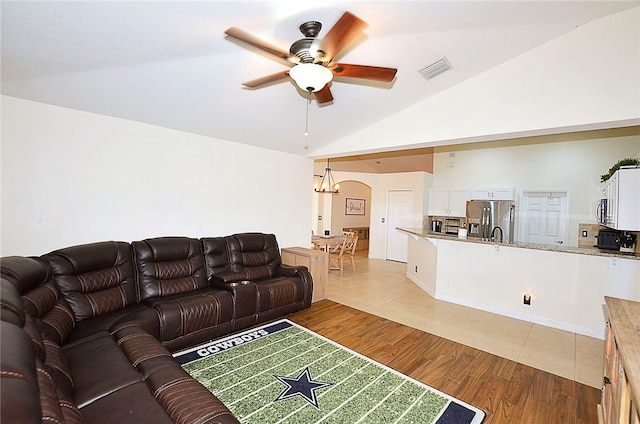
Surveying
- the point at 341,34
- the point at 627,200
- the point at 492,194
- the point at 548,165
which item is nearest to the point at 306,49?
the point at 341,34

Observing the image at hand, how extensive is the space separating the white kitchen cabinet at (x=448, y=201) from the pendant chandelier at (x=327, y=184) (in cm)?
255

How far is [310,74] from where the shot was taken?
1.94 metres

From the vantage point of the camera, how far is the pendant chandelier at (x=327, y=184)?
7.88 metres

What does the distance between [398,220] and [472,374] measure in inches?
221

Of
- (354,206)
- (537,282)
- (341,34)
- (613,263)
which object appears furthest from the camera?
(354,206)

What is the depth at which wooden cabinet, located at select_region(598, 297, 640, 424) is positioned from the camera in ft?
3.84

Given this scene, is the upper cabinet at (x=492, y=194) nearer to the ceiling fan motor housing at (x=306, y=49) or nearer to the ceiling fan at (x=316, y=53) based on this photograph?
the ceiling fan at (x=316, y=53)

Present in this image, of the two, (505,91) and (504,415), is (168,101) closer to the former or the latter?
(505,91)

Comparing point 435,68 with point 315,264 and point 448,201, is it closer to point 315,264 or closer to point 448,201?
point 315,264

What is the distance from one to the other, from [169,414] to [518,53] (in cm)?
405

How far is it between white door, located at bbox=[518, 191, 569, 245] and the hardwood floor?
403 cm

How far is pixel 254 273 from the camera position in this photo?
12.8ft

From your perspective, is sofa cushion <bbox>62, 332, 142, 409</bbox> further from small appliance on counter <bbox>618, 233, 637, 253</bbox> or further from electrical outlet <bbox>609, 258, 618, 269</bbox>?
small appliance on counter <bbox>618, 233, 637, 253</bbox>

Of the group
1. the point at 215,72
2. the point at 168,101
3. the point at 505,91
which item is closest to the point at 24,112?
the point at 168,101
